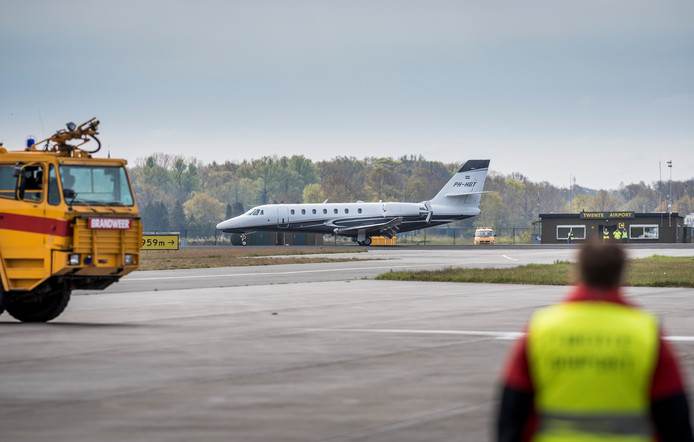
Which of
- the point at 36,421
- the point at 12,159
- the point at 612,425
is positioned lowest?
the point at 36,421

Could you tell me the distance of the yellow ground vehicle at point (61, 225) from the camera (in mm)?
20922

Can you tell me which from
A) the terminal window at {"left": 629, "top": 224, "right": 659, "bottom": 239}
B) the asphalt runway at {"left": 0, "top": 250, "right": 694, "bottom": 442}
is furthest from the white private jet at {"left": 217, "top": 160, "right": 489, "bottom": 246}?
the asphalt runway at {"left": 0, "top": 250, "right": 694, "bottom": 442}

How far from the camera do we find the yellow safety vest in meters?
4.50

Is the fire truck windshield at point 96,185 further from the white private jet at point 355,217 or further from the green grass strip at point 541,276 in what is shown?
the white private jet at point 355,217

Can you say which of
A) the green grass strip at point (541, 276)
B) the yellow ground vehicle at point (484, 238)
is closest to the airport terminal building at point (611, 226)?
the yellow ground vehicle at point (484, 238)

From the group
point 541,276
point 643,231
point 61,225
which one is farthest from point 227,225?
point 61,225

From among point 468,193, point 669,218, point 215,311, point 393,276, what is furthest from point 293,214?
point 215,311

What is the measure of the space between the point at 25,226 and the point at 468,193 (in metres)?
76.8

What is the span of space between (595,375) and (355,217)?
8743cm

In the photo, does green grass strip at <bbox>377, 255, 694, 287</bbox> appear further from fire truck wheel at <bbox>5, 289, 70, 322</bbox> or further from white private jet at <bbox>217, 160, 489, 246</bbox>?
white private jet at <bbox>217, 160, 489, 246</bbox>

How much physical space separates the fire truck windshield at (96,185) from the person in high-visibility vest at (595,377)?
17.4 meters

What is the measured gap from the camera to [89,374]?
47.6 feet

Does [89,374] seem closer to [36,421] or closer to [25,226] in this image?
[36,421]

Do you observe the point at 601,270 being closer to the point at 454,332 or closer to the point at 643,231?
the point at 454,332
